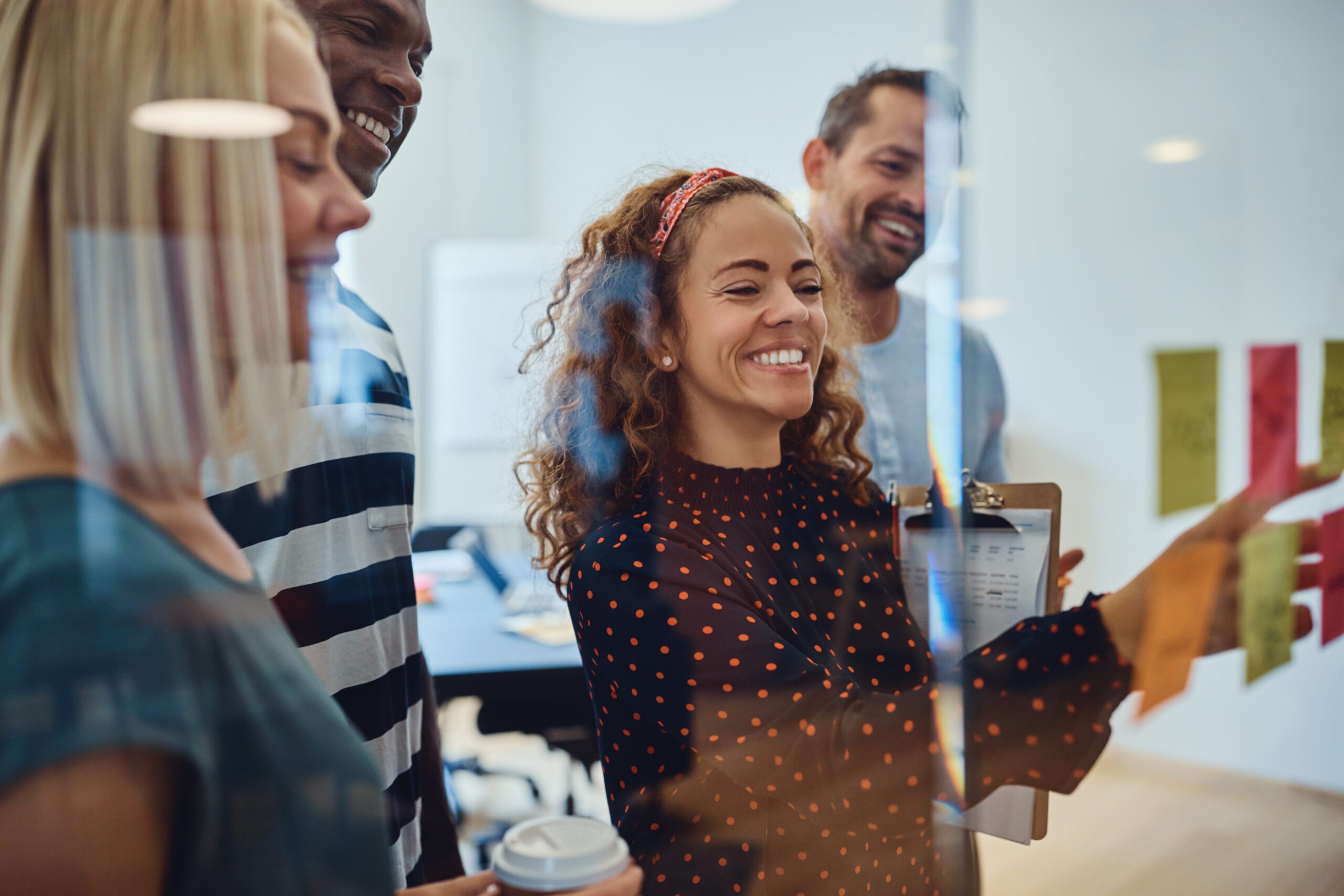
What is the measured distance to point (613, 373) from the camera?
2.65ft

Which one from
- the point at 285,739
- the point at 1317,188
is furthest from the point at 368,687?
the point at 1317,188

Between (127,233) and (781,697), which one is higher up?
(127,233)

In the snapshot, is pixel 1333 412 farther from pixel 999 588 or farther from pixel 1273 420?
pixel 999 588

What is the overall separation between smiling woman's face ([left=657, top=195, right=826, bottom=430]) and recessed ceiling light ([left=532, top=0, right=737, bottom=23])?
230 millimetres

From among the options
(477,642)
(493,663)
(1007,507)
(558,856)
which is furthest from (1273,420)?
(477,642)

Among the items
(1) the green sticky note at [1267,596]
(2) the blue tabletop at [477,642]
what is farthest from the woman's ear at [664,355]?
(2) the blue tabletop at [477,642]

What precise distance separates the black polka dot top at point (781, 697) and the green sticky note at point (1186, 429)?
158 millimetres

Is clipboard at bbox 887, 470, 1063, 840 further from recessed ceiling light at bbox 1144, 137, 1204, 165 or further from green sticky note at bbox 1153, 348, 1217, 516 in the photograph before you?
recessed ceiling light at bbox 1144, 137, 1204, 165

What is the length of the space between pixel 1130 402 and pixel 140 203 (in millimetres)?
732

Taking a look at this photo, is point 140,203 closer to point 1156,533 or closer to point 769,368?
point 769,368

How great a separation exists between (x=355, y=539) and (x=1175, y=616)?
0.58 meters

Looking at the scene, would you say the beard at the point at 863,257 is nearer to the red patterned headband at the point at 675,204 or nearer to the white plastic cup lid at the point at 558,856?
the red patterned headband at the point at 675,204

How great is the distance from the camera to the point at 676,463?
0.78 m

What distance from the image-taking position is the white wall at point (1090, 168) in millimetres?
754
